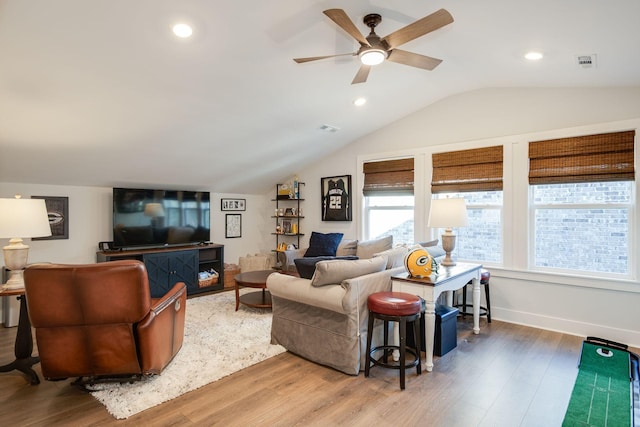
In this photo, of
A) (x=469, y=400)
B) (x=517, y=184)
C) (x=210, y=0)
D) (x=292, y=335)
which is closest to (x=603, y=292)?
(x=517, y=184)

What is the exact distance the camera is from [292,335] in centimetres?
324

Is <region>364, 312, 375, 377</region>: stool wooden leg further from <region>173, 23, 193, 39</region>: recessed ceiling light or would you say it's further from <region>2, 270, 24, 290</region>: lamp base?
<region>2, 270, 24, 290</region>: lamp base

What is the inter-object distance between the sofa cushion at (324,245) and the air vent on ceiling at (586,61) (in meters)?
3.59

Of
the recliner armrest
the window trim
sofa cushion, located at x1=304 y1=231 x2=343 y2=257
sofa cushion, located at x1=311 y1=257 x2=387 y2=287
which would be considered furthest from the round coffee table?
the window trim

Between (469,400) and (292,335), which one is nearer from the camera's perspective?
(469,400)

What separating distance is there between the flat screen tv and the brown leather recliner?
2.78 metres

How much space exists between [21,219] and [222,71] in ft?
6.84

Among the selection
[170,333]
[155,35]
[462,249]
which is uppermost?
[155,35]

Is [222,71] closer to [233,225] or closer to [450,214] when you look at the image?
[450,214]

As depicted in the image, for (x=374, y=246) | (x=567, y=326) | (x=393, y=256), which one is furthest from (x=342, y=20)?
(x=567, y=326)

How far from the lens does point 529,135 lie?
4074 millimetres

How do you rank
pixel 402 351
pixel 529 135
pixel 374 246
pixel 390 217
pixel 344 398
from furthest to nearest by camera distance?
1. pixel 390 217
2. pixel 374 246
3. pixel 529 135
4. pixel 402 351
5. pixel 344 398

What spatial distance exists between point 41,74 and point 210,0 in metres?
1.55

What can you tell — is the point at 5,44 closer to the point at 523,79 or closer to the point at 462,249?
the point at 523,79
